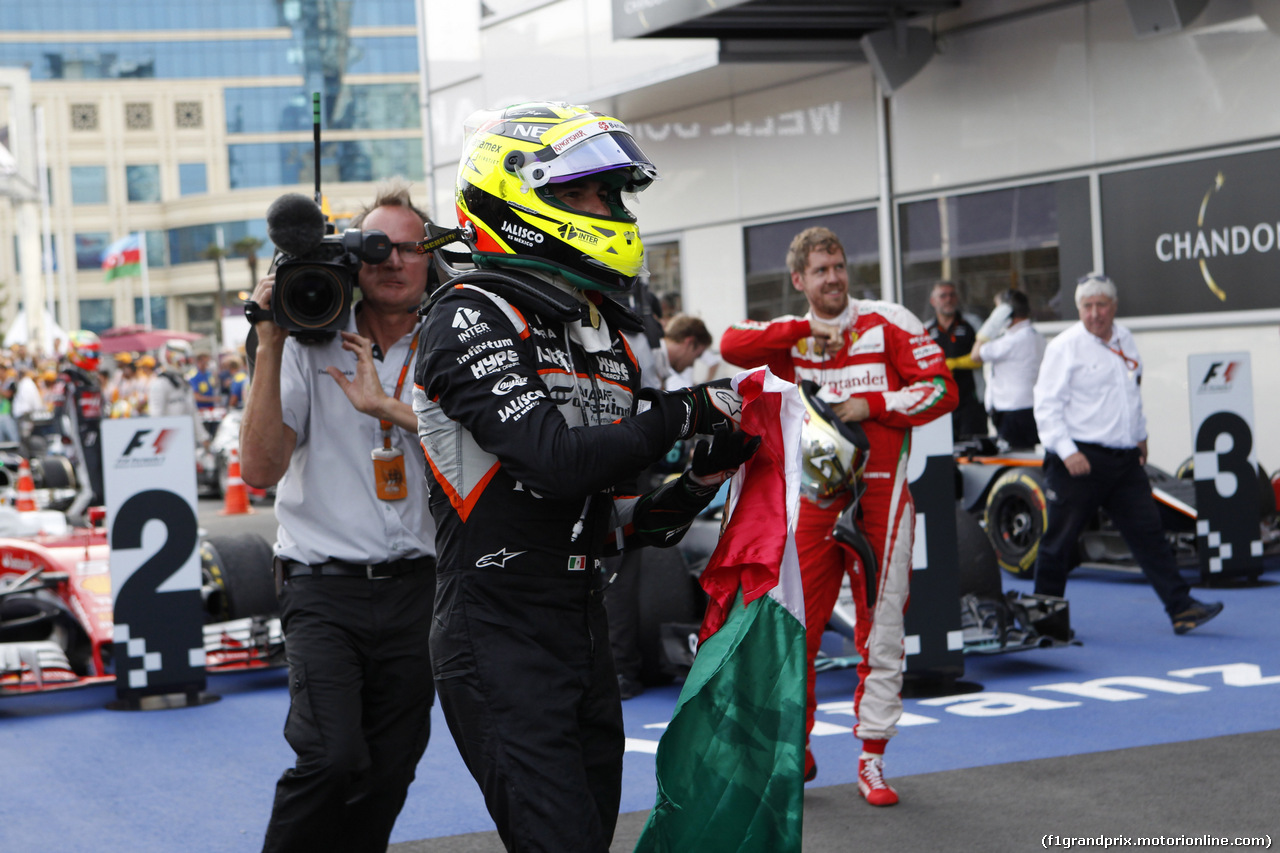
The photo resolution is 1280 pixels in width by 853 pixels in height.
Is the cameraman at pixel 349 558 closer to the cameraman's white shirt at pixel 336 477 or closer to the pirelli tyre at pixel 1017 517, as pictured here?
the cameraman's white shirt at pixel 336 477

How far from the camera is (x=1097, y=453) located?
8.30m

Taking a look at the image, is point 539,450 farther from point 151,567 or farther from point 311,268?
point 151,567

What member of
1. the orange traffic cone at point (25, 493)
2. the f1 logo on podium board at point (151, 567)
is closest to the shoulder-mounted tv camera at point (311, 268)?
the f1 logo on podium board at point (151, 567)

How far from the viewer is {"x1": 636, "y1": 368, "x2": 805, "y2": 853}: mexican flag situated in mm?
2852

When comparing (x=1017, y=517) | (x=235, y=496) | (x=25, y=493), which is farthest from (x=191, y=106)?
(x=1017, y=517)

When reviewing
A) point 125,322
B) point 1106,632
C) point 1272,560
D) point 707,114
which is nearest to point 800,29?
point 707,114

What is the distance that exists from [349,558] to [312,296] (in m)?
0.68

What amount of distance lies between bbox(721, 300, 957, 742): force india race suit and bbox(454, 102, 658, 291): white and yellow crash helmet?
2.48 meters

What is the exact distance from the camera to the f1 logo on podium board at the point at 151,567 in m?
7.23

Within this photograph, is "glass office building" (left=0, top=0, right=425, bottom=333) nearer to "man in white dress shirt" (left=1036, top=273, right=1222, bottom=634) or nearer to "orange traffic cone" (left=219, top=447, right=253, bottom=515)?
"orange traffic cone" (left=219, top=447, right=253, bottom=515)

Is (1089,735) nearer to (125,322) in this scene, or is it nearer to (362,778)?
(362,778)

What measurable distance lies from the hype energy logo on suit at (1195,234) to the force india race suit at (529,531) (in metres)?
10.2

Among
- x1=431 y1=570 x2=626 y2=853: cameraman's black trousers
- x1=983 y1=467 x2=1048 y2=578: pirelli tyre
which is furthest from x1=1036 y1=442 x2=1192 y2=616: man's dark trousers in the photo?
x1=431 y1=570 x2=626 y2=853: cameraman's black trousers

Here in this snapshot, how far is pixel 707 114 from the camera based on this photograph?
58.6 ft
